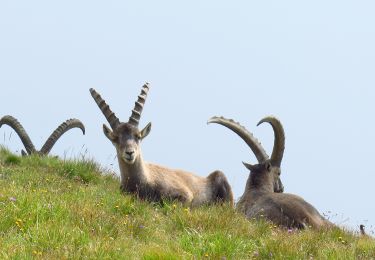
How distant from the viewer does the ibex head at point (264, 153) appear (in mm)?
15820

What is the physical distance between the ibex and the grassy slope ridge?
1.63 meters

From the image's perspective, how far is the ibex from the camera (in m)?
14.2

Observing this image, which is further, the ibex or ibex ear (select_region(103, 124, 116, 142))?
ibex ear (select_region(103, 124, 116, 142))

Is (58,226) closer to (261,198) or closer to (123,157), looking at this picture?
(123,157)

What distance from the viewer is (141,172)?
14719mm

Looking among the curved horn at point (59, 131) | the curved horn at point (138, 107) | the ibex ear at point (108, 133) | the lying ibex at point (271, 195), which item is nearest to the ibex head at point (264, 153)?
the lying ibex at point (271, 195)

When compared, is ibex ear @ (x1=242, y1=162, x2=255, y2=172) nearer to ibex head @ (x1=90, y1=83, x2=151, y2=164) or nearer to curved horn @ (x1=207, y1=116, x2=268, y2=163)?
curved horn @ (x1=207, y1=116, x2=268, y2=163)

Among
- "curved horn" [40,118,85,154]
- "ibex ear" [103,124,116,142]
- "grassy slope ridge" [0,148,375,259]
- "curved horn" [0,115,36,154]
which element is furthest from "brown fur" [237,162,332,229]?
"curved horn" [0,115,36,154]

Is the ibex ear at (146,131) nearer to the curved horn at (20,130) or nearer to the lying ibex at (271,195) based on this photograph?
the lying ibex at (271,195)

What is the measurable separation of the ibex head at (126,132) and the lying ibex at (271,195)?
184 centimetres

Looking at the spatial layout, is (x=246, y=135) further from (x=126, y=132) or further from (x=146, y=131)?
(x=126, y=132)

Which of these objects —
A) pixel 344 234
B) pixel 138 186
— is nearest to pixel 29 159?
pixel 138 186

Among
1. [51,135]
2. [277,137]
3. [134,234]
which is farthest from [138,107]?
[51,135]

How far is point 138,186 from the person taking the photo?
14.6 m
